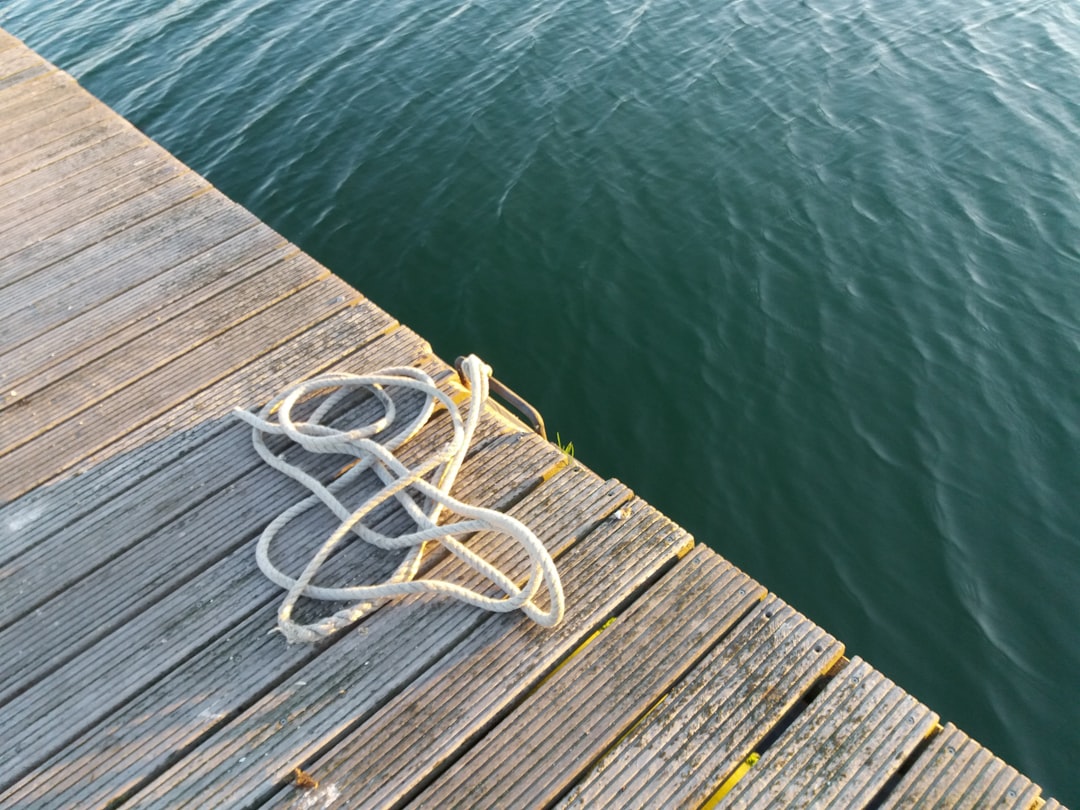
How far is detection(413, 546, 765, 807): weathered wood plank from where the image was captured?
2627 mm

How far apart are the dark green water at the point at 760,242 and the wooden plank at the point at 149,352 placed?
207 centimetres

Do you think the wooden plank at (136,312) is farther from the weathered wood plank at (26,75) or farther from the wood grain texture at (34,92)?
the weathered wood plank at (26,75)

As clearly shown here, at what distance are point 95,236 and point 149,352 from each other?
1.46 m

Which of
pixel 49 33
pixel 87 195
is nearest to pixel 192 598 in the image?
pixel 87 195

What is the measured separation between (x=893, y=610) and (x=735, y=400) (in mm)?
1827

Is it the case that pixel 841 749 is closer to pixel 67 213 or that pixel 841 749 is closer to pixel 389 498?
pixel 389 498

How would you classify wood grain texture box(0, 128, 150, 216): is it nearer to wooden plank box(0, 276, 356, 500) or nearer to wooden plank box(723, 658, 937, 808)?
wooden plank box(0, 276, 356, 500)

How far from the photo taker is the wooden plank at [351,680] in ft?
8.77

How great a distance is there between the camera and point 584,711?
278cm

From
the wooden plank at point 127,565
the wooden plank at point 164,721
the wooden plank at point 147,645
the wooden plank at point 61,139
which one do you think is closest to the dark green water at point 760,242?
the wooden plank at point 61,139

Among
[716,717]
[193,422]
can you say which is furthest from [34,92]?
[716,717]

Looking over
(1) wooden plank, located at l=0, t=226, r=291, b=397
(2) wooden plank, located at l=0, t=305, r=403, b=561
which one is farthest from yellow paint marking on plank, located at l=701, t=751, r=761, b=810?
(1) wooden plank, located at l=0, t=226, r=291, b=397

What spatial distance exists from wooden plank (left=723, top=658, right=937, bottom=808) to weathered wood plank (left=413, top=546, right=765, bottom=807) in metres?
0.40

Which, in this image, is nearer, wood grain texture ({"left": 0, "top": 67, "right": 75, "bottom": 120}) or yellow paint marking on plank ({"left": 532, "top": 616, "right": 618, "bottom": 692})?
yellow paint marking on plank ({"left": 532, "top": 616, "right": 618, "bottom": 692})
